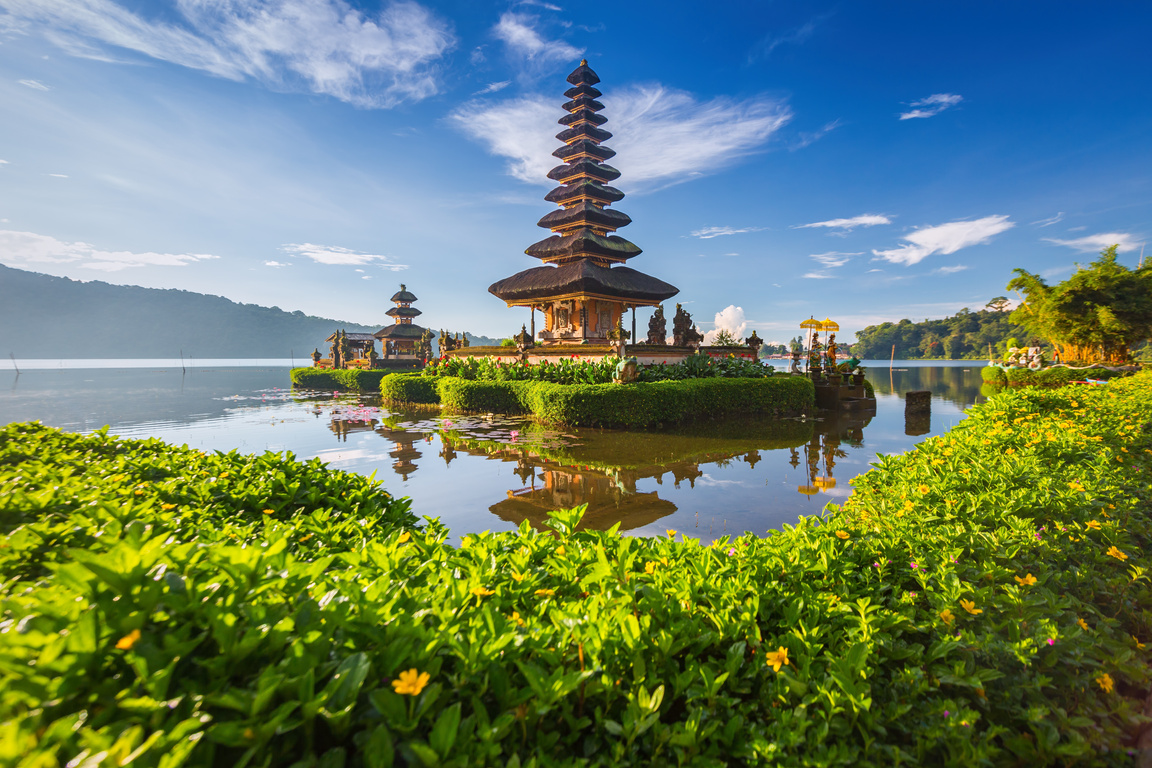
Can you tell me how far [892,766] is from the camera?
1.39m

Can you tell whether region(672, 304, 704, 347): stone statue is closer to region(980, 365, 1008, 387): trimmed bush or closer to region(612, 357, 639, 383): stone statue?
region(612, 357, 639, 383): stone statue

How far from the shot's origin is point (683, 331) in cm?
2264

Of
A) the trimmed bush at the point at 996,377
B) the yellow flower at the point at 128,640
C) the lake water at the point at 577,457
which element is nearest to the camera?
the yellow flower at the point at 128,640

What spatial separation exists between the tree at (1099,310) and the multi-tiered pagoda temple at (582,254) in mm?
22627

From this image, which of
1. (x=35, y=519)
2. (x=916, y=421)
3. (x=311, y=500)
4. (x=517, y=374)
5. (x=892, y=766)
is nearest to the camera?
(x=892, y=766)

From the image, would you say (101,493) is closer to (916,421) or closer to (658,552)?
(658,552)

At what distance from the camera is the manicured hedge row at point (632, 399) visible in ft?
42.0

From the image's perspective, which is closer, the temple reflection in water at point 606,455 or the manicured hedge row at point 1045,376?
the temple reflection in water at point 606,455

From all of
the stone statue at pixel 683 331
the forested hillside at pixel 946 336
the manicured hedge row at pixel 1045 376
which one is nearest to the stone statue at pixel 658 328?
the stone statue at pixel 683 331

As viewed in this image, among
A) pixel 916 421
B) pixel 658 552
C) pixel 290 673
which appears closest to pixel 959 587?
pixel 658 552

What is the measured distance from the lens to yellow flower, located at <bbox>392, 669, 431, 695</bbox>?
107 centimetres

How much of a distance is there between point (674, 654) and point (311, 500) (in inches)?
104

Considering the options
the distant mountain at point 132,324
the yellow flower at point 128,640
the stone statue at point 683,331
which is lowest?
the yellow flower at point 128,640

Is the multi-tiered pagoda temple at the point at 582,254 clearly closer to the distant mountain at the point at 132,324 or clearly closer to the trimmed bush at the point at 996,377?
the trimmed bush at the point at 996,377
